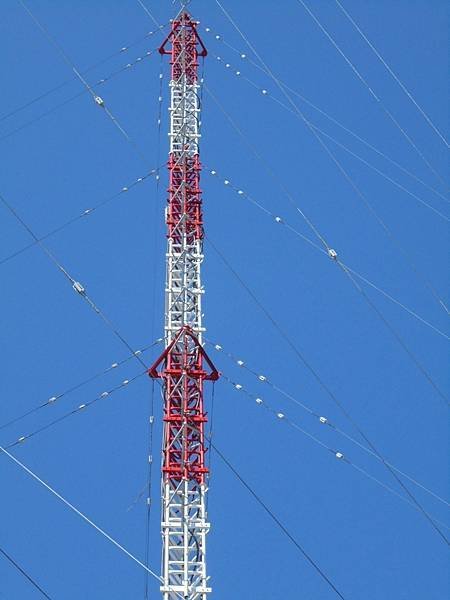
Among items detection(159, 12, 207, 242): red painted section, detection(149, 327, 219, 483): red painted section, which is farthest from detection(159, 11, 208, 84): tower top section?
detection(149, 327, 219, 483): red painted section

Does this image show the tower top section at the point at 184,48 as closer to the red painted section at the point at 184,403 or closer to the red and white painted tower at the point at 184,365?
the red and white painted tower at the point at 184,365

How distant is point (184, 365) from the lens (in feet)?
95.8

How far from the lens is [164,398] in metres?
29.0

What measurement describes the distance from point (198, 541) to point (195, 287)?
8.14 meters

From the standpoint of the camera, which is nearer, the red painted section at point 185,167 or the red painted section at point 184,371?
the red painted section at point 184,371

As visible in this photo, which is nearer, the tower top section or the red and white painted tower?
the red and white painted tower

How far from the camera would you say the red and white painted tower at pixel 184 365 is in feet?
86.0

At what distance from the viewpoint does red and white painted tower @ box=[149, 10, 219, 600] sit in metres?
26.2

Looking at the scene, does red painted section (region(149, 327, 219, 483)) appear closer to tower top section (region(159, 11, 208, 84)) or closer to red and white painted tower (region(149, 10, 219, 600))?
red and white painted tower (region(149, 10, 219, 600))

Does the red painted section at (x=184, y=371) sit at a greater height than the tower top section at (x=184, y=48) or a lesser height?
lesser

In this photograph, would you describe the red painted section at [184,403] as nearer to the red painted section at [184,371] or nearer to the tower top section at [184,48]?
the red painted section at [184,371]

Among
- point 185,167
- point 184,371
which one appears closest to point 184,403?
point 184,371

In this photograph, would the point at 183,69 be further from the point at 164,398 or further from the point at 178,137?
the point at 164,398

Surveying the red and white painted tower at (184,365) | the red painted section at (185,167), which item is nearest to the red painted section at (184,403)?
the red and white painted tower at (184,365)
